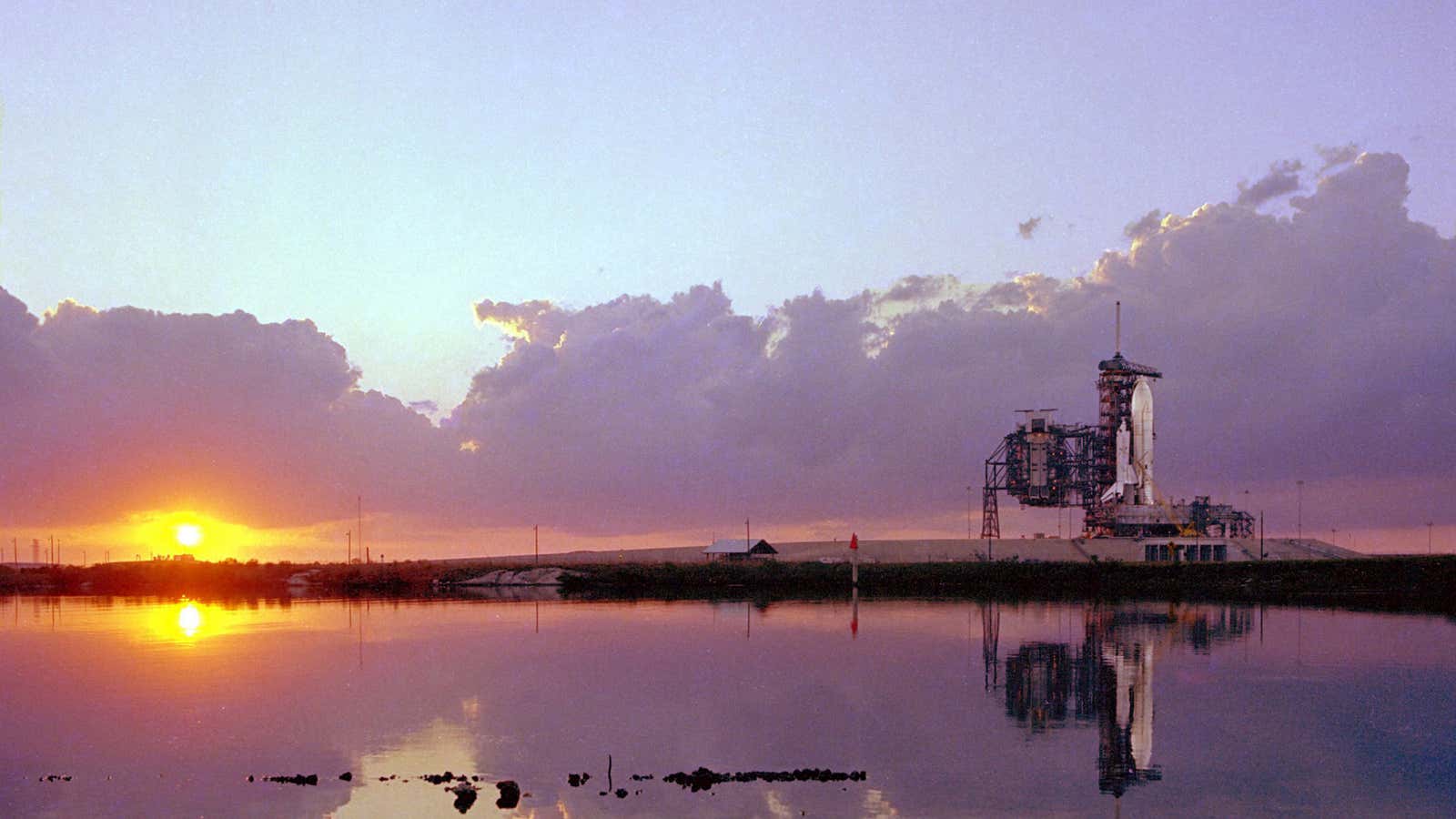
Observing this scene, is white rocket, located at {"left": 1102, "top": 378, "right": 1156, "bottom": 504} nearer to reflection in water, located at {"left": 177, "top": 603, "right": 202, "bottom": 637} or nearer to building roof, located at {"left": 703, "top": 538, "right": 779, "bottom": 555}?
building roof, located at {"left": 703, "top": 538, "right": 779, "bottom": 555}

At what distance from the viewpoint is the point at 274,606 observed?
4870 inches

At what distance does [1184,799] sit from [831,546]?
520 feet

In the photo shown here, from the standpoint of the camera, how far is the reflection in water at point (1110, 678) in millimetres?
37719

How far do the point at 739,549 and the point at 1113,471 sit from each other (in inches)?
2010

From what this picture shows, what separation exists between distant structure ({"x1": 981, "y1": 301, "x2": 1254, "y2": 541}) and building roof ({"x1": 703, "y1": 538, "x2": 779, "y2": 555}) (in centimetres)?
3529

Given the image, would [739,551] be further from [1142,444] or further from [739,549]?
[1142,444]

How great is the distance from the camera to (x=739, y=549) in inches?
6796

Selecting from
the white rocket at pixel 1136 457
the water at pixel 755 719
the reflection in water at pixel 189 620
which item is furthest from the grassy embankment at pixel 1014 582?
the water at pixel 755 719

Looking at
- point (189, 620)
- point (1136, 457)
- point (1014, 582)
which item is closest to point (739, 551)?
point (1014, 582)

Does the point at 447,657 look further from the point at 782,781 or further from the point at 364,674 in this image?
the point at 782,781

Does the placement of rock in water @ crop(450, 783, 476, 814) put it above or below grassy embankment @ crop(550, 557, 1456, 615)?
above

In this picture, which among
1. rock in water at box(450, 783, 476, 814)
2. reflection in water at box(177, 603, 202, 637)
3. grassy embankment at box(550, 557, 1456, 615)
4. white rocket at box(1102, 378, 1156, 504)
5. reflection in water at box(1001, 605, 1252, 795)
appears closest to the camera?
rock in water at box(450, 783, 476, 814)

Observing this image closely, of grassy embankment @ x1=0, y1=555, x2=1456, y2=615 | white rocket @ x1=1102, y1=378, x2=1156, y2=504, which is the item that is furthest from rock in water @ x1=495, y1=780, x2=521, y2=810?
white rocket @ x1=1102, y1=378, x2=1156, y2=504

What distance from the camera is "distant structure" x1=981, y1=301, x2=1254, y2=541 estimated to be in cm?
15100
